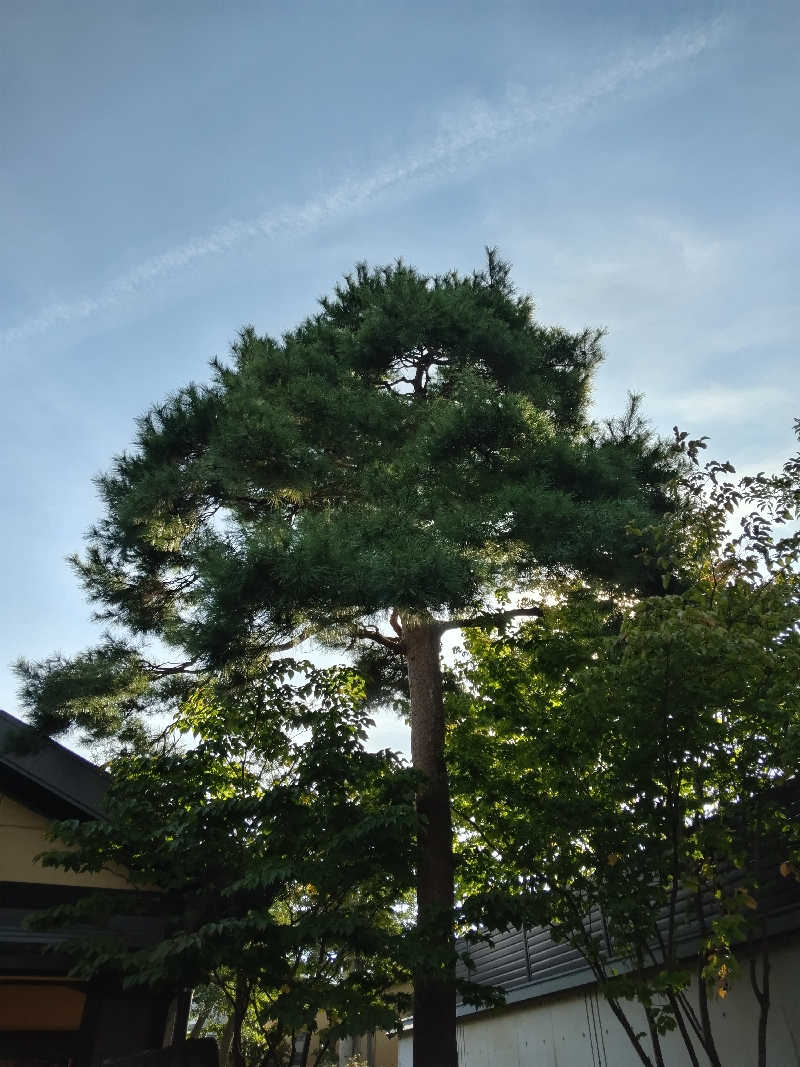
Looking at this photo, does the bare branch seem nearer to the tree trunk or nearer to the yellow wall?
the tree trunk

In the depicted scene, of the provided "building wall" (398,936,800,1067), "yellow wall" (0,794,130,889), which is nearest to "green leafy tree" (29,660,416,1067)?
"yellow wall" (0,794,130,889)

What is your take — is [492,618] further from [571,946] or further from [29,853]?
[29,853]

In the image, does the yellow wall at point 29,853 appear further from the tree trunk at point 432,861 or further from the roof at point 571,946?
the roof at point 571,946

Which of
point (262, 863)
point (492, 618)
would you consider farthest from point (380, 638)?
point (262, 863)

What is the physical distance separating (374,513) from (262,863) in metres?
3.29

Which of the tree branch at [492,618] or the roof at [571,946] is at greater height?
the tree branch at [492,618]

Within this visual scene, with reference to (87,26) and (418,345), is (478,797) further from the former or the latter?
(87,26)

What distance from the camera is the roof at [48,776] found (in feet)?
20.1

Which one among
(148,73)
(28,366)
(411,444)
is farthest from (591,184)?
(28,366)

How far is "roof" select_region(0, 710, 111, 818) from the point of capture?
20.1ft

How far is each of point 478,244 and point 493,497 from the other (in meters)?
5.74

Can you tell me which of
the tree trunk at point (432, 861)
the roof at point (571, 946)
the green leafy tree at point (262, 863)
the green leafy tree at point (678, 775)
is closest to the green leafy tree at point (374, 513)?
the tree trunk at point (432, 861)

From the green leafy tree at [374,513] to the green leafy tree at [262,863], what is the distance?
57cm

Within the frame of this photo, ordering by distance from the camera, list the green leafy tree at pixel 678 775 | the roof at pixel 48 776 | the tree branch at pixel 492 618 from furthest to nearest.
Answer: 1. the tree branch at pixel 492 618
2. the roof at pixel 48 776
3. the green leafy tree at pixel 678 775
